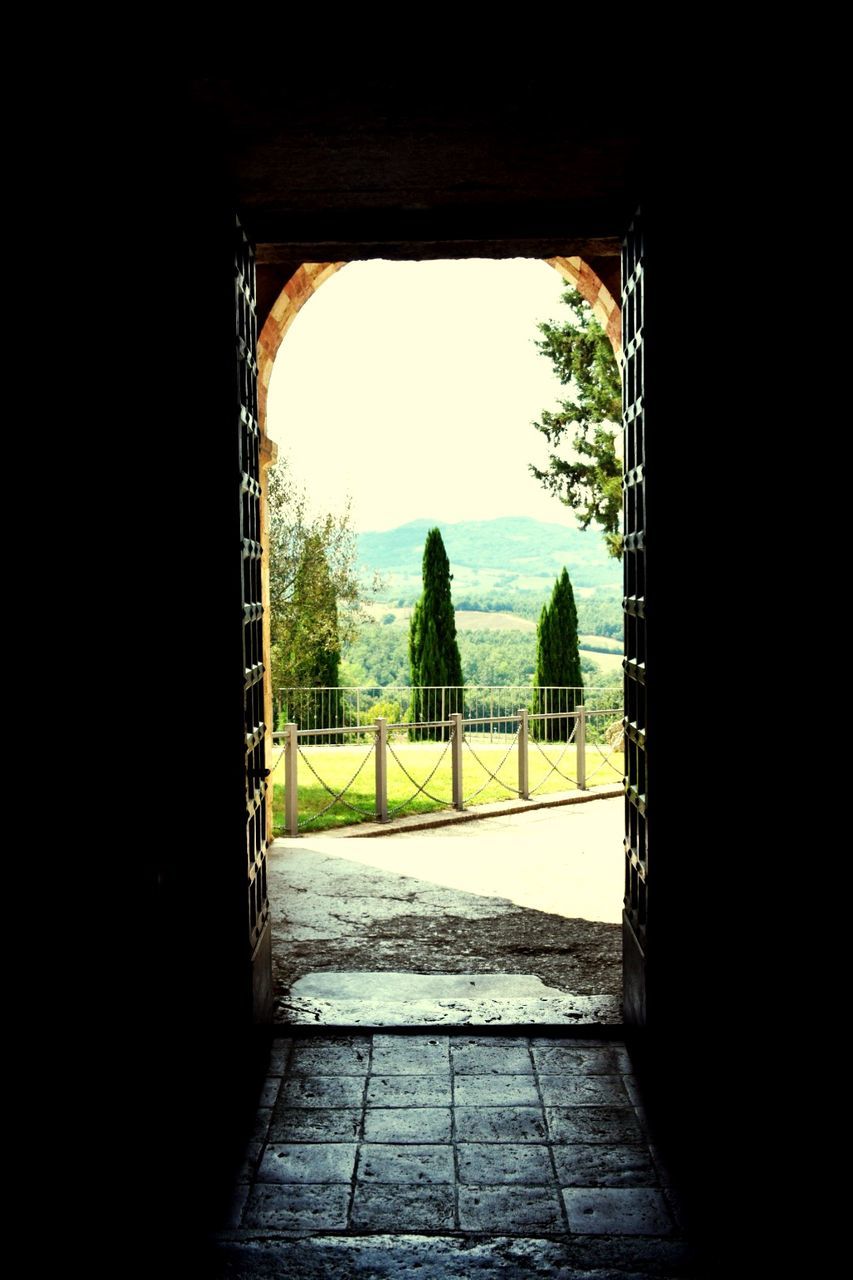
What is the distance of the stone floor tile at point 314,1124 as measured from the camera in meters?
3.51

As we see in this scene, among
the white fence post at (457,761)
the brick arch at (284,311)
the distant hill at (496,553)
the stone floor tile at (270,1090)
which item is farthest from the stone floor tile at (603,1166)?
the distant hill at (496,553)

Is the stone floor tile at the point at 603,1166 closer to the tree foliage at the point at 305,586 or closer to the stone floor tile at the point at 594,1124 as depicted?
the stone floor tile at the point at 594,1124

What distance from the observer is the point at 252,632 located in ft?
14.5

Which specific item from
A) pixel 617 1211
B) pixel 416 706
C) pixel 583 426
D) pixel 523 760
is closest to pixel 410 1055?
pixel 617 1211

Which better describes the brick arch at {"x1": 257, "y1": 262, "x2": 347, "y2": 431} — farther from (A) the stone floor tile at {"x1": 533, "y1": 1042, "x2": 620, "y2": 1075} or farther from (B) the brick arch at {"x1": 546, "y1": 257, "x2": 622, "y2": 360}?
(A) the stone floor tile at {"x1": 533, "y1": 1042, "x2": 620, "y2": 1075}

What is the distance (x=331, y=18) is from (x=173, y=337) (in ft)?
3.97

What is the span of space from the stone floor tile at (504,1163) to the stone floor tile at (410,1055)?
0.61 metres

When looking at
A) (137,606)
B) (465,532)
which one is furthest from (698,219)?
(465,532)

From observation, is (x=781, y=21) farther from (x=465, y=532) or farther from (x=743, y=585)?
(x=465, y=532)

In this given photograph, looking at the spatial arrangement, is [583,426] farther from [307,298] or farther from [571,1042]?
[571,1042]

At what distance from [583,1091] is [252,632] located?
2.04 metres

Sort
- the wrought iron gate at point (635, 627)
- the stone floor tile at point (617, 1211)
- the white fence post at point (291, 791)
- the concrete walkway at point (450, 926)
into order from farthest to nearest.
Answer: the white fence post at point (291, 791) < the concrete walkway at point (450, 926) < the wrought iron gate at point (635, 627) < the stone floor tile at point (617, 1211)

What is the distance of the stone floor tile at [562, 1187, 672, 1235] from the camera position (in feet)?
9.66

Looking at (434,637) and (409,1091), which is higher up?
(434,637)
